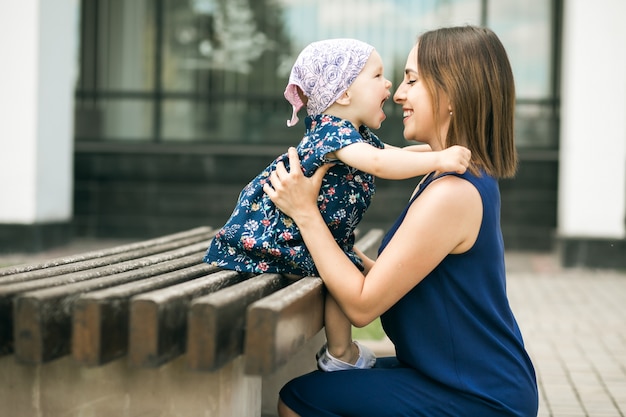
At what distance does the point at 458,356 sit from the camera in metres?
2.44

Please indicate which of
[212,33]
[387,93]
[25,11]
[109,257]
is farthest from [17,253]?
[387,93]

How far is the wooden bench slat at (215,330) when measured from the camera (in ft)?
6.37

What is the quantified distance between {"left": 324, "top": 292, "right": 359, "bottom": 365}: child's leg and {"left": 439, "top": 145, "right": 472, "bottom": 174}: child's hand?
0.59 meters

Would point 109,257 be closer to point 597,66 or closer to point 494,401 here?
point 494,401

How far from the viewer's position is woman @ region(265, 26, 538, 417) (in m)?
2.39

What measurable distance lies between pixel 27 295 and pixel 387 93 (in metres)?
1.41

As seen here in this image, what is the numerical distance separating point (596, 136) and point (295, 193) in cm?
715

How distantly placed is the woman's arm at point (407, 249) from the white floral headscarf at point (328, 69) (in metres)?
0.49

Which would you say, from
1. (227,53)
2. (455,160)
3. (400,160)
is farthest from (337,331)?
(227,53)

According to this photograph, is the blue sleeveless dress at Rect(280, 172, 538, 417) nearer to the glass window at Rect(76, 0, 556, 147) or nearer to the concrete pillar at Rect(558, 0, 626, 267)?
the concrete pillar at Rect(558, 0, 626, 267)

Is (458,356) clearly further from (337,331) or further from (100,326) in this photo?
(100,326)

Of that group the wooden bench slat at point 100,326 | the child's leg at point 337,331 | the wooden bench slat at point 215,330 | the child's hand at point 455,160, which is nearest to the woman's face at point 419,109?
the child's hand at point 455,160

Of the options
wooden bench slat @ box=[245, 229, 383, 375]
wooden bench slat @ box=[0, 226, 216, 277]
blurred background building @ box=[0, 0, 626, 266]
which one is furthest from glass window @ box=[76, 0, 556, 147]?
wooden bench slat @ box=[245, 229, 383, 375]

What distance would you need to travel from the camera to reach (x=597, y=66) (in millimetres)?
Result: 8953
